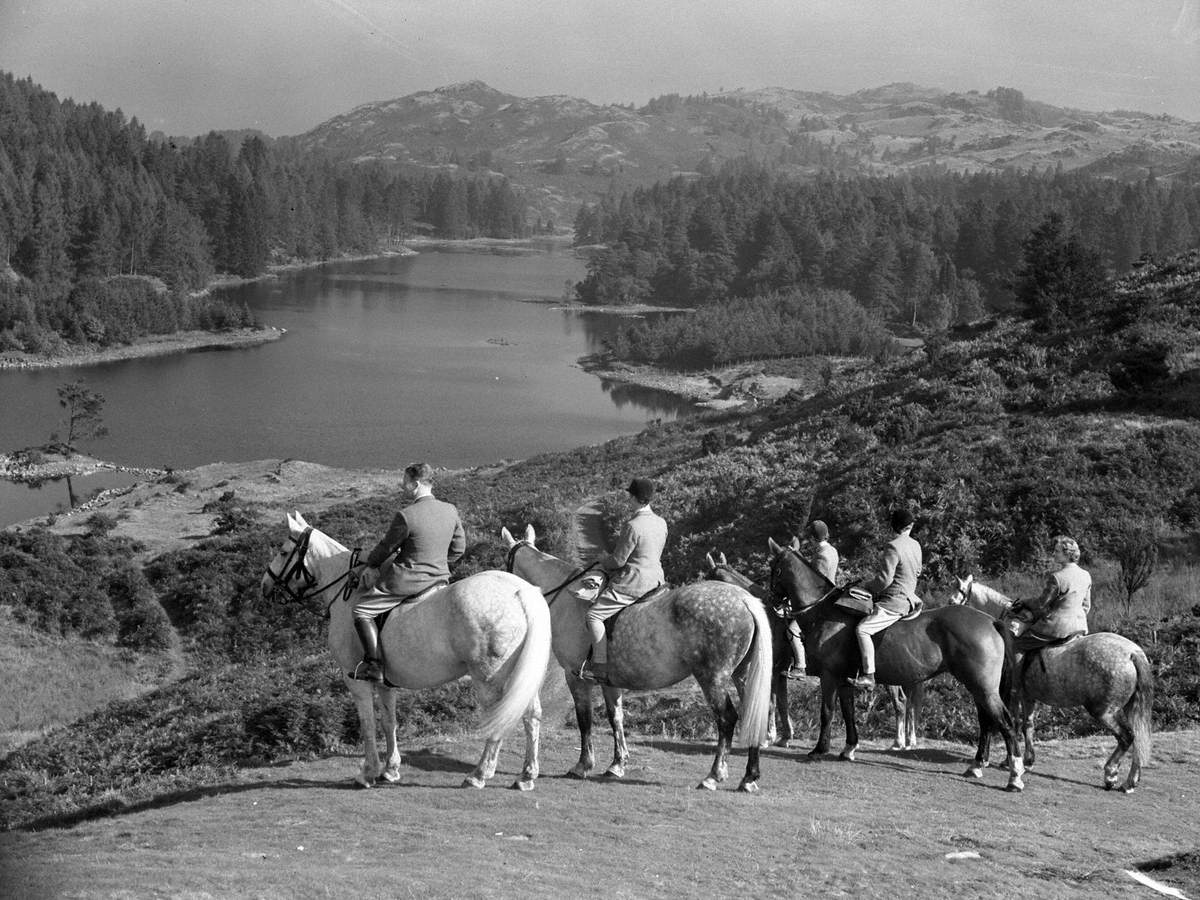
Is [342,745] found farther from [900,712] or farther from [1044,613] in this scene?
[1044,613]

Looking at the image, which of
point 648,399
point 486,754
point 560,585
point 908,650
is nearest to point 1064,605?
point 908,650

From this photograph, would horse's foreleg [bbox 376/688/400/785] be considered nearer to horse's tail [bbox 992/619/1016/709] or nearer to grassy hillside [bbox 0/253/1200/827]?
grassy hillside [bbox 0/253/1200/827]

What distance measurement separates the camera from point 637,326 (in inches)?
5369

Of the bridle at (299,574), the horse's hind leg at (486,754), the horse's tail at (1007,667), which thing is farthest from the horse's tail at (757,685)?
the bridle at (299,574)

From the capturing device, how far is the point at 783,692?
48.6 feet

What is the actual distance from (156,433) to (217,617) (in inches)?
2003

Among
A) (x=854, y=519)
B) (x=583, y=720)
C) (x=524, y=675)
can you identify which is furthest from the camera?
(x=854, y=519)

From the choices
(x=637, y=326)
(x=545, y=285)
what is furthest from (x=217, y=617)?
(x=545, y=285)

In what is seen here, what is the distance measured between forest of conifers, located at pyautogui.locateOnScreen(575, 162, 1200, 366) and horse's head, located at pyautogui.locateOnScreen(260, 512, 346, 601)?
11005 centimetres

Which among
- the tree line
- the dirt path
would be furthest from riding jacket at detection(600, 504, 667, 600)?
the tree line

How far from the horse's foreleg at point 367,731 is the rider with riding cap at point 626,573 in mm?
2070

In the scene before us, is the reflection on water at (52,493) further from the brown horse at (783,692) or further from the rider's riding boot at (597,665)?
the rider's riding boot at (597,665)

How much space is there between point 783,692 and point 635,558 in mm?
3363

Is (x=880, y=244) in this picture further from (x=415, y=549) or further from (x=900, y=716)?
(x=415, y=549)
